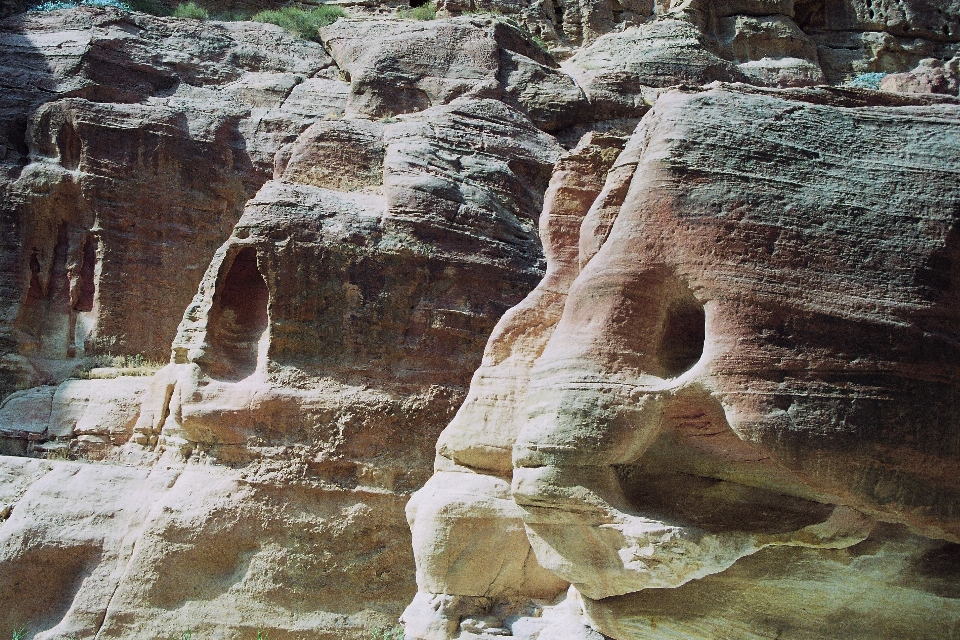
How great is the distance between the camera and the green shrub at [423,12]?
19484mm

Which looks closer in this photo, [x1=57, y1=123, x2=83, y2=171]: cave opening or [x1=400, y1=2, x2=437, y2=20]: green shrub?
[x1=57, y1=123, x2=83, y2=171]: cave opening

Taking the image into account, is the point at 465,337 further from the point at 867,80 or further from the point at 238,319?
the point at 867,80

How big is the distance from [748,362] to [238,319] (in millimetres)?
6139

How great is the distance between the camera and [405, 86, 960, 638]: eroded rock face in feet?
17.8

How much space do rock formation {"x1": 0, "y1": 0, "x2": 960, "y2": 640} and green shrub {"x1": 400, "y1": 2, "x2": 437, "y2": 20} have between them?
308cm

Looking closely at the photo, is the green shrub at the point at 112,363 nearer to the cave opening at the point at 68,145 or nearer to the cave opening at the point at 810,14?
the cave opening at the point at 68,145

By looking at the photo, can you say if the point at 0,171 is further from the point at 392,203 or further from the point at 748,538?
the point at 748,538

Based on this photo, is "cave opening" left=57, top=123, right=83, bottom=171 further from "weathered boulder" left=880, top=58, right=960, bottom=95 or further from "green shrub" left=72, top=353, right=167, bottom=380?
"weathered boulder" left=880, top=58, right=960, bottom=95

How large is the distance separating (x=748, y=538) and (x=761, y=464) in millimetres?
447

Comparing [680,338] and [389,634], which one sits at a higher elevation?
[680,338]

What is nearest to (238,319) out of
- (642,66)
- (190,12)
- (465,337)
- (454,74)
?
(465,337)

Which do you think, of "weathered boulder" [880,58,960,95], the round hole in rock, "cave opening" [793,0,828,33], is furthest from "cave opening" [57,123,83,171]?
"cave opening" [793,0,828,33]

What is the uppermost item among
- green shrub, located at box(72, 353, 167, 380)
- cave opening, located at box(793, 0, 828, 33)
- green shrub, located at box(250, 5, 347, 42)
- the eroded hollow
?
cave opening, located at box(793, 0, 828, 33)

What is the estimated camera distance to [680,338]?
6141 millimetres
